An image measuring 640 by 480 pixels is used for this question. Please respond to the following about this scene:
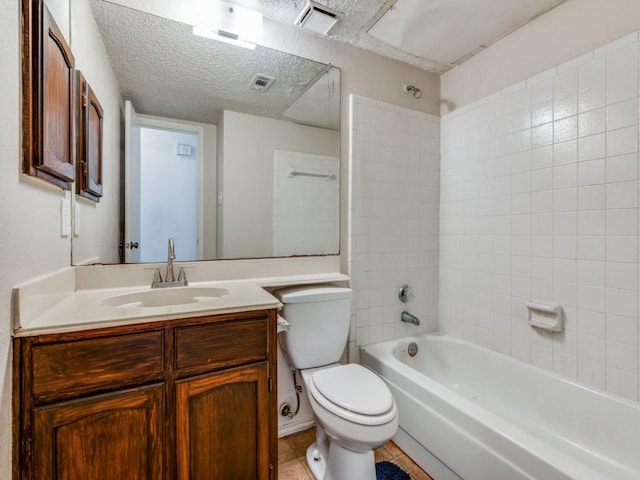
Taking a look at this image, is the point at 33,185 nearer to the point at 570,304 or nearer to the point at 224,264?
the point at 224,264

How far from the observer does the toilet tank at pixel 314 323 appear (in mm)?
1627

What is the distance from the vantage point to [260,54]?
1737mm

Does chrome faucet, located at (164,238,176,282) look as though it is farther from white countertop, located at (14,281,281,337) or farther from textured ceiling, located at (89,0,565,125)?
textured ceiling, located at (89,0,565,125)

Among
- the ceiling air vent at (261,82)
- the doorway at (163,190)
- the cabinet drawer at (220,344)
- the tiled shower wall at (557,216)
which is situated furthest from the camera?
the ceiling air vent at (261,82)

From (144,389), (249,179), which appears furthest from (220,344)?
(249,179)

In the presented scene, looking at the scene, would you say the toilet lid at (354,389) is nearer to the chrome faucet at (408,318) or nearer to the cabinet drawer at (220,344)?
the cabinet drawer at (220,344)

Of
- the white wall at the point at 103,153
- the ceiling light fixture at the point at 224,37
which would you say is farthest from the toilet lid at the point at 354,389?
the ceiling light fixture at the point at 224,37

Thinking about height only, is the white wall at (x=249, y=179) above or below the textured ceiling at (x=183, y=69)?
below

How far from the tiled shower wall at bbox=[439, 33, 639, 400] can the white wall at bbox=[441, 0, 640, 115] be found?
0.07m

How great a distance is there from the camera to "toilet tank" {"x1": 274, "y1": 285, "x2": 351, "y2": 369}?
5.34 feet

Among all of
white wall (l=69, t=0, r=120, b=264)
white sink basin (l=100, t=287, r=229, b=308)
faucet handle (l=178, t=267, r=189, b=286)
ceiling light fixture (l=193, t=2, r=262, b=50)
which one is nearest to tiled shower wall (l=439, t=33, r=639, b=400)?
ceiling light fixture (l=193, t=2, r=262, b=50)

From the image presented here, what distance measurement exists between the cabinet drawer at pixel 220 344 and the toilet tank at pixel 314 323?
1.34 feet

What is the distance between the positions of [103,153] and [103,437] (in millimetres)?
1140

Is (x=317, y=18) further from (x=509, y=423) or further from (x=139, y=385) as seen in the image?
(x=509, y=423)
